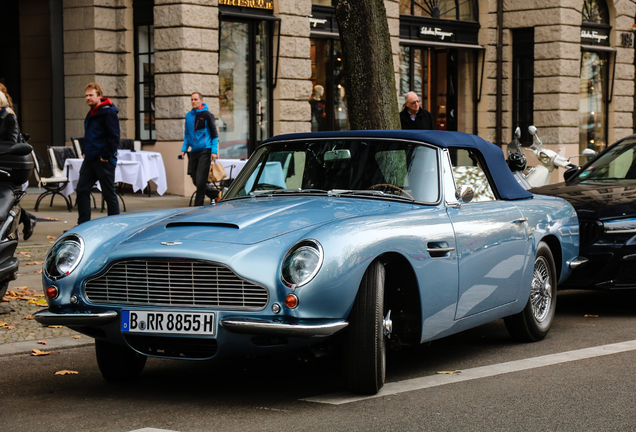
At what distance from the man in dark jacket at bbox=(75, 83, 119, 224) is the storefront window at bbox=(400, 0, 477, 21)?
13.7 metres

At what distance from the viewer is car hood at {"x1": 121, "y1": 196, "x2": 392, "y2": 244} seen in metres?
4.98

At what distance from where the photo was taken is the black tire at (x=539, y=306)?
6.66 metres

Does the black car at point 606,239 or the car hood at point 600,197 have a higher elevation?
the car hood at point 600,197

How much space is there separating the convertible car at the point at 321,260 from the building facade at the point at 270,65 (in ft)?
31.4

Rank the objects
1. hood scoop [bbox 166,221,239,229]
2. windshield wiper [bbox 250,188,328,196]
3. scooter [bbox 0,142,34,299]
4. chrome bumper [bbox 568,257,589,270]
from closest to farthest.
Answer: hood scoop [bbox 166,221,239,229]
windshield wiper [bbox 250,188,328,196]
chrome bumper [bbox 568,257,589,270]
scooter [bbox 0,142,34,299]

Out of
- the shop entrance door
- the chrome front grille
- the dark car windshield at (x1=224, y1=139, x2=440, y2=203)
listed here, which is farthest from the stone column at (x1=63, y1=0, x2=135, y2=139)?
the chrome front grille

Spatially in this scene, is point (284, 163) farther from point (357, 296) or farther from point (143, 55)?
point (143, 55)

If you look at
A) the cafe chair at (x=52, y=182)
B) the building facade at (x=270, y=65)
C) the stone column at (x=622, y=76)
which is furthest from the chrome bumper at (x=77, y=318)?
the stone column at (x=622, y=76)

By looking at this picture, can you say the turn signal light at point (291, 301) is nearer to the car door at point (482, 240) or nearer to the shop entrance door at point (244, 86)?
the car door at point (482, 240)

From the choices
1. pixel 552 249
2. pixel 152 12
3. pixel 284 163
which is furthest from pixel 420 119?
pixel 152 12

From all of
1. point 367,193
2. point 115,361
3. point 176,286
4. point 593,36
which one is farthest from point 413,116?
point 593,36

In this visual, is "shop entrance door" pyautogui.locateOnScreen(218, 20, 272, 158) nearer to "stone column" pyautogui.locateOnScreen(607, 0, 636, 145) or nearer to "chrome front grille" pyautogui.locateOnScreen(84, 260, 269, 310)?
"stone column" pyautogui.locateOnScreen(607, 0, 636, 145)

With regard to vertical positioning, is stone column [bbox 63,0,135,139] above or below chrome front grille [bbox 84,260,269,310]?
above

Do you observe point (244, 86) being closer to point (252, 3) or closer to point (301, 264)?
point (252, 3)
